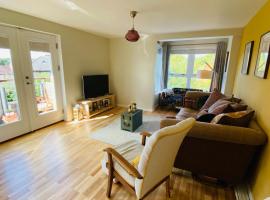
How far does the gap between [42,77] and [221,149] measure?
3.46 metres

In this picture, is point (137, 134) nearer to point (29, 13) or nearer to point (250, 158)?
point (250, 158)

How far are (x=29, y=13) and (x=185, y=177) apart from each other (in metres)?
3.61

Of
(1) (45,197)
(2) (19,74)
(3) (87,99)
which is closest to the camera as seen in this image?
(1) (45,197)

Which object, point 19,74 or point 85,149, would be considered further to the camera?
point 19,74

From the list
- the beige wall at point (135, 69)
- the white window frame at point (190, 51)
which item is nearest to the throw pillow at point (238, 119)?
the beige wall at point (135, 69)

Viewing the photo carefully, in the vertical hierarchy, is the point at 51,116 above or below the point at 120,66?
below

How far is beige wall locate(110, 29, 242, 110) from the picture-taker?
444 centimetres

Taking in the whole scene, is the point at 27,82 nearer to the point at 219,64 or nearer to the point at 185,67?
the point at 185,67

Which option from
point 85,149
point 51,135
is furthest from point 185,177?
point 51,135

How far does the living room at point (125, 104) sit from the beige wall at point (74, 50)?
0.08ft

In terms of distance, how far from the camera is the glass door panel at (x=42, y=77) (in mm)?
3067

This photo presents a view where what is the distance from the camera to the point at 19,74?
110 inches

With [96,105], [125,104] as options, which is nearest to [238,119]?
[96,105]

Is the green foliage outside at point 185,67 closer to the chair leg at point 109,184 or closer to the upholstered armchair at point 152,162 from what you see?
A: the upholstered armchair at point 152,162
